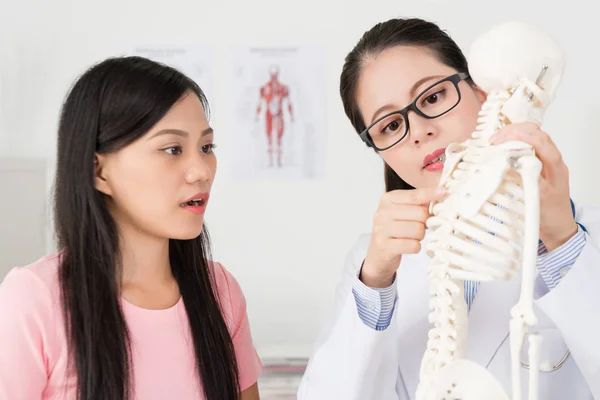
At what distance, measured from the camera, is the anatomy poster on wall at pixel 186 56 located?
2457mm

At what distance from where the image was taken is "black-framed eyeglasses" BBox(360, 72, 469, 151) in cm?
121

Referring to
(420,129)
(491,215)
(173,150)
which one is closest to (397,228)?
(491,215)

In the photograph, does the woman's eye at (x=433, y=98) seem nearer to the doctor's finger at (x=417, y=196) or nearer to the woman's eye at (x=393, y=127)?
the woman's eye at (x=393, y=127)

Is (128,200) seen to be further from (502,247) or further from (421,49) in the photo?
(502,247)

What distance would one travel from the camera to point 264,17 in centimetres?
245

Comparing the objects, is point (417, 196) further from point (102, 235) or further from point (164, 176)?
point (102, 235)

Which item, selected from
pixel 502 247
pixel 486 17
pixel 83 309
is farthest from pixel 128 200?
pixel 486 17

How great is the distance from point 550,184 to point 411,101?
0.38 metres

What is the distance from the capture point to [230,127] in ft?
8.16

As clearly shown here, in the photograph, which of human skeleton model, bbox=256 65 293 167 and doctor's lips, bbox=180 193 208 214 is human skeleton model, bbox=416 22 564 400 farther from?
human skeleton model, bbox=256 65 293 167

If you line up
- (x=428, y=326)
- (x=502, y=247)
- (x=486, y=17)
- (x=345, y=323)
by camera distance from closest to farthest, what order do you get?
(x=502, y=247) → (x=345, y=323) → (x=428, y=326) → (x=486, y=17)

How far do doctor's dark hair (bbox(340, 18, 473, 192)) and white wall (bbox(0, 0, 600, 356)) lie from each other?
42.6 inches

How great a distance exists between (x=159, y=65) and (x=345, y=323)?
58cm

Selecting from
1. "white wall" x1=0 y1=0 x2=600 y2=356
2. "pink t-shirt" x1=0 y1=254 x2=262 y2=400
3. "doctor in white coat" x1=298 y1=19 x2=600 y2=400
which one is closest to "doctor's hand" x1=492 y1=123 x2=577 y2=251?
"doctor in white coat" x1=298 y1=19 x2=600 y2=400
